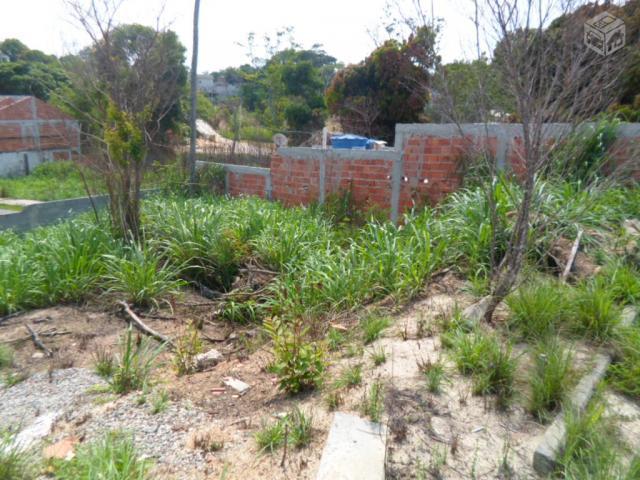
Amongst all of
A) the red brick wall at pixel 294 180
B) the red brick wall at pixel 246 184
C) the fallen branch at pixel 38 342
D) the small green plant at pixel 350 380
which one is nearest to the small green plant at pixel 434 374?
the small green plant at pixel 350 380

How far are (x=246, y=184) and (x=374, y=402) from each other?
739 centimetres

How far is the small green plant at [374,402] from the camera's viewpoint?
2.37m

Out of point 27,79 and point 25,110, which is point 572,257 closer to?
point 25,110

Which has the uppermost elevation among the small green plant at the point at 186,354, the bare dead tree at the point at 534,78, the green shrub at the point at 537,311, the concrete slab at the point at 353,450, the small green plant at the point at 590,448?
the bare dead tree at the point at 534,78

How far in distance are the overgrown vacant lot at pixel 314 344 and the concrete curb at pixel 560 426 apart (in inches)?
2.2

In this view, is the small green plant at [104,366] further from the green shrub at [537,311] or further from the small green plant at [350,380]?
the green shrub at [537,311]

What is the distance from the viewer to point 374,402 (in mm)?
2416

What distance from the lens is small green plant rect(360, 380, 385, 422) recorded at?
237cm

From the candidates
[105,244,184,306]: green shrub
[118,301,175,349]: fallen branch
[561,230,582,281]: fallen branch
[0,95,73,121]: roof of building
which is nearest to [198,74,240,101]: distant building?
[0,95,73,121]: roof of building

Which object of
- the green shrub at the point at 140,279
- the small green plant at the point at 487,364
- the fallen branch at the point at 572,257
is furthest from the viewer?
the green shrub at the point at 140,279

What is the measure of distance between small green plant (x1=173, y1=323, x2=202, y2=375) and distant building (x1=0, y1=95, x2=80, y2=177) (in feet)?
63.3

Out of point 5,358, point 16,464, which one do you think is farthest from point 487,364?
point 5,358

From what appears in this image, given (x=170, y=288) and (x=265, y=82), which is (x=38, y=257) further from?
(x=265, y=82)

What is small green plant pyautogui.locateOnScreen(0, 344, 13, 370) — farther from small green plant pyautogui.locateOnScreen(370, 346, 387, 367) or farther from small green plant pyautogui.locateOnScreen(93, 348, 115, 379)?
small green plant pyautogui.locateOnScreen(370, 346, 387, 367)
